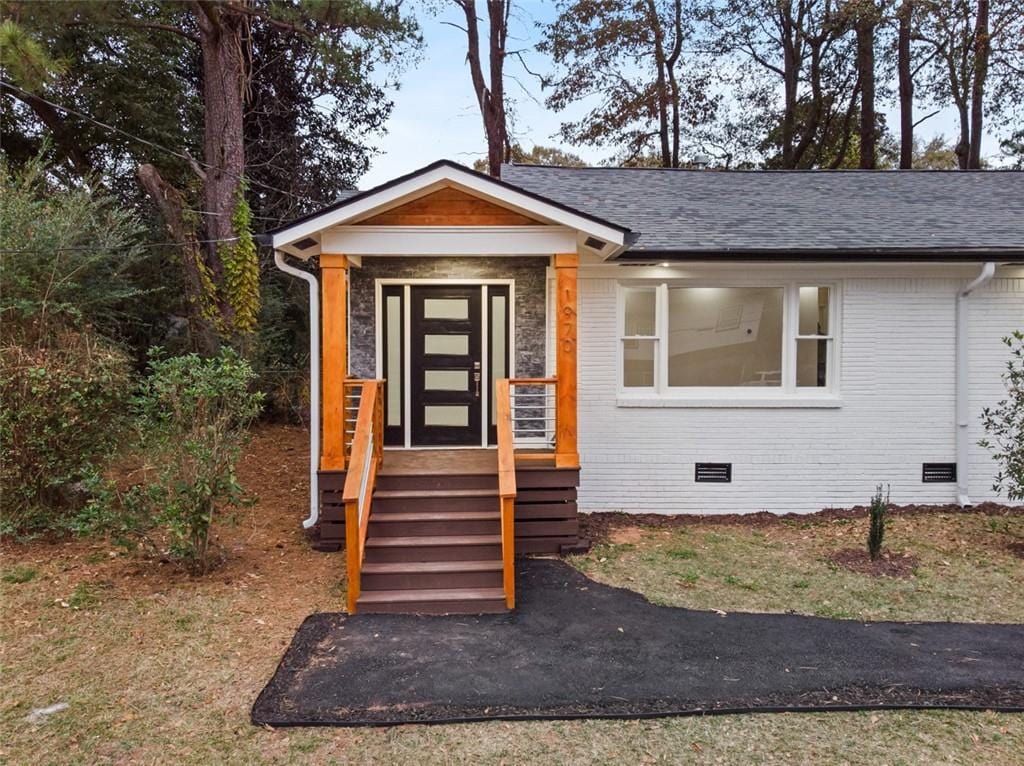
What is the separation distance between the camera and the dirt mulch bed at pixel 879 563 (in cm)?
588

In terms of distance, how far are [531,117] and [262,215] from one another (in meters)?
Result: 10.2

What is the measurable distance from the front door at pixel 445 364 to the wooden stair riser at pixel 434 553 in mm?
2457

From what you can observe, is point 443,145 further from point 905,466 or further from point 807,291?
point 905,466

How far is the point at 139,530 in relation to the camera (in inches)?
221

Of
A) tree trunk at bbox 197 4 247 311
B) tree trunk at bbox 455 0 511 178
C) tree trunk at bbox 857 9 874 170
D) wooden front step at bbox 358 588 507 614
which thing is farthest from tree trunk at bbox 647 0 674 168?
wooden front step at bbox 358 588 507 614

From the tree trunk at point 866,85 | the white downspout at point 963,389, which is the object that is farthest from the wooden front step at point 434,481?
the tree trunk at point 866,85

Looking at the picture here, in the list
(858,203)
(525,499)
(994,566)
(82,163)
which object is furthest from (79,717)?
(82,163)

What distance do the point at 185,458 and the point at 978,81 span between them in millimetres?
22908

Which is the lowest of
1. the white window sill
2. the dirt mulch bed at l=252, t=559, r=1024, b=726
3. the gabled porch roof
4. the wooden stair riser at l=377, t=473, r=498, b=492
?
the dirt mulch bed at l=252, t=559, r=1024, b=726

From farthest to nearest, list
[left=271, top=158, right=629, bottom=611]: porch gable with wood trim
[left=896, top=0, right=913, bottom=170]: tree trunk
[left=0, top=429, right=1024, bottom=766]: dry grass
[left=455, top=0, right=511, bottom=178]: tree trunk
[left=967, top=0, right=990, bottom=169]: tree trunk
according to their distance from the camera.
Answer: [left=455, top=0, right=511, bottom=178]: tree trunk
[left=896, top=0, right=913, bottom=170]: tree trunk
[left=967, top=0, right=990, bottom=169]: tree trunk
[left=271, top=158, right=629, bottom=611]: porch gable with wood trim
[left=0, top=429, right=1024, bottom=766]: dry grass

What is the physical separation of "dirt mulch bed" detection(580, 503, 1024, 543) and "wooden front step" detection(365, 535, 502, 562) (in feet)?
6.73

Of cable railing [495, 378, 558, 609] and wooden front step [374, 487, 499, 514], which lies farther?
wooden front step [374, 487, 499, 514]

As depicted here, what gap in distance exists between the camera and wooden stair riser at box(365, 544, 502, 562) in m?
5.57

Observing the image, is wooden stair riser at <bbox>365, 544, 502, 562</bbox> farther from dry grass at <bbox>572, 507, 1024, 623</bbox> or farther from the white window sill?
the white window sill
